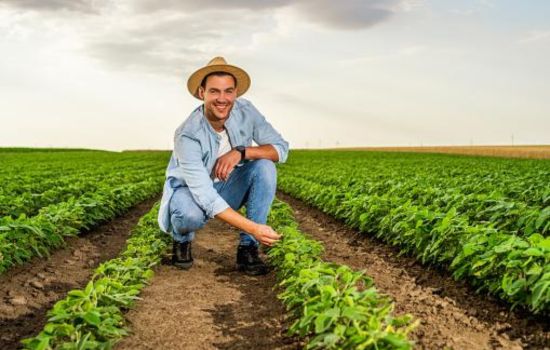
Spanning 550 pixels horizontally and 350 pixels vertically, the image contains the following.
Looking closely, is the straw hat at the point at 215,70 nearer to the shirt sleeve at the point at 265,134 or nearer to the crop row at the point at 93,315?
the shirt sleeve at the point at 265,134

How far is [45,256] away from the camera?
23.7 feet

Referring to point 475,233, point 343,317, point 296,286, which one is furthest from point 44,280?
point 475,233

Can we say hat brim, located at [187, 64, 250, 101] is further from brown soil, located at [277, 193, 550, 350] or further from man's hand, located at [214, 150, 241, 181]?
brown soil, located at [277, 193, 550, 350]

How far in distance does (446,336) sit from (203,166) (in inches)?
104

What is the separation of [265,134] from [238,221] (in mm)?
1417

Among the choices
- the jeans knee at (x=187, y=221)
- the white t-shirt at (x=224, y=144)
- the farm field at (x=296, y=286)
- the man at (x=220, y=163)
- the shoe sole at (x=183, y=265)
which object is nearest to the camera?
the farm field at (x=296, y=286)

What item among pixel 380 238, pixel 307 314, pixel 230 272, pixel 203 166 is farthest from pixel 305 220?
pixel 307 314

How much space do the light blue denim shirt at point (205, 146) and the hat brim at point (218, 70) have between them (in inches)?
9.8

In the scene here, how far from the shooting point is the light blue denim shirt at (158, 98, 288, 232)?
5.50 m

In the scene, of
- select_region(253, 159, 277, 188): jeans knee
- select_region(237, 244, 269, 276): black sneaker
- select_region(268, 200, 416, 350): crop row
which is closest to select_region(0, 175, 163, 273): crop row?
select_region(237, 244, 269, 276): black sneaker

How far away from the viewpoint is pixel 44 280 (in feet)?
20.7

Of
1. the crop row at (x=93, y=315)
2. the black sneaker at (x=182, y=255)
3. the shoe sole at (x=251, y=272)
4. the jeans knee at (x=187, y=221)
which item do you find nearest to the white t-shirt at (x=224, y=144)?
the jeans knee at (x=187, y=221)

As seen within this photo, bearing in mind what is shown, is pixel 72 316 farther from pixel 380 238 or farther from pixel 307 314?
pixel 380 238

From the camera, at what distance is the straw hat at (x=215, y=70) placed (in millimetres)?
5391
